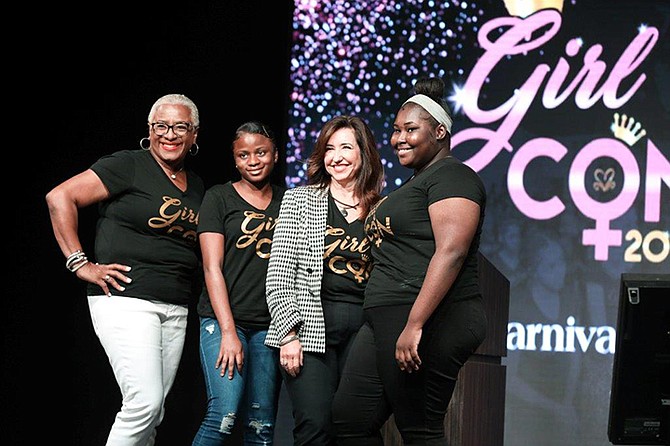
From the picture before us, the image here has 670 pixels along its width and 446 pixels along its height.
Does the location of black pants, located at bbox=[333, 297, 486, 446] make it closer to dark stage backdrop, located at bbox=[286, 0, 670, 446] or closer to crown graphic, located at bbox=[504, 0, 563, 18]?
dark stage backdrop, located at bbox=[286, 0, 670, 446]

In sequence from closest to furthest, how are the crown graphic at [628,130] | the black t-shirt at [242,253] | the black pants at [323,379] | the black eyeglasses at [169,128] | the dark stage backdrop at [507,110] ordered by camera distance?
1. the black pants at [323,379]
2. the black t-shirt at [242,253]
3. the black eyeglasses at [169,128]
4. the dark stage backdrop at [507,110]
5. the crown graphic at [628,130]

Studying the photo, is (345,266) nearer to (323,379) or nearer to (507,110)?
(323,379)

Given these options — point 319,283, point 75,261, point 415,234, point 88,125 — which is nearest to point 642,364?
point 415,234

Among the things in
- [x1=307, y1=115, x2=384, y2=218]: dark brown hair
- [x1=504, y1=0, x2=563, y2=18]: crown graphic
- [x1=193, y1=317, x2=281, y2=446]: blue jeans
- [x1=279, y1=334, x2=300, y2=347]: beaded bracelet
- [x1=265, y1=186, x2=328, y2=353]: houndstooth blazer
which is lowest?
[x1=193, y1=317, x2=281, y2=446]: blue jeans

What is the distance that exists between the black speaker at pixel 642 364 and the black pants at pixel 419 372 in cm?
48

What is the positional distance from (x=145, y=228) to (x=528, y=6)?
2.69 metres

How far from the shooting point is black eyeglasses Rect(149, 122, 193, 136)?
11.7 feet

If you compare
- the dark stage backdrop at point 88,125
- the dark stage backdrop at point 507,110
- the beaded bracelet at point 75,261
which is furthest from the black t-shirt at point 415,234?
the dark stage backdrop at point 507,110

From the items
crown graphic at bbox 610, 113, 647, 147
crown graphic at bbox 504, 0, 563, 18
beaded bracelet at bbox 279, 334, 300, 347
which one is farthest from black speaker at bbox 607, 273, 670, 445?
crown graphic at bbox 504, 0, 563, 18

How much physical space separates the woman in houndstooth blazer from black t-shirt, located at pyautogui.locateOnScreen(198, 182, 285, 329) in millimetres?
162

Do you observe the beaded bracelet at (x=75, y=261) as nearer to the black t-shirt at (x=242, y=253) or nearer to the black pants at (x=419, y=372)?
the black t-shirt at (x=242, y=253)

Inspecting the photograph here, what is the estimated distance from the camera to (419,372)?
2.78m

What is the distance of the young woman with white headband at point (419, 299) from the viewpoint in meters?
2.75

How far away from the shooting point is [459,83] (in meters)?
5.22
